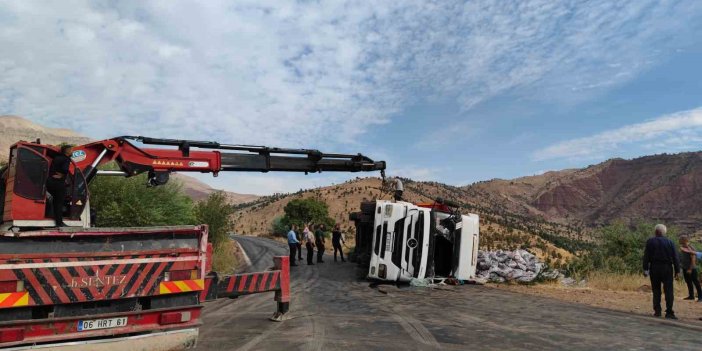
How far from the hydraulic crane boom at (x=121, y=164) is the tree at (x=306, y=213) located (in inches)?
1425

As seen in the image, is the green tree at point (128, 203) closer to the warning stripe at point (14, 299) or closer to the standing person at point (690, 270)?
the warning stripe at point (14, 299)

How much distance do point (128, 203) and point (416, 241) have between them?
941 centimetres

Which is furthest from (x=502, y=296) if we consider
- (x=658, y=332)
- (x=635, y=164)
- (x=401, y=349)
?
(x=635, y=164)

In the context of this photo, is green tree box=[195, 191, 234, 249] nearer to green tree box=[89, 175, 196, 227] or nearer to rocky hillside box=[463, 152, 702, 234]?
green tree box=[89, 175, 196, 227]

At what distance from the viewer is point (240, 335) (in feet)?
23.4

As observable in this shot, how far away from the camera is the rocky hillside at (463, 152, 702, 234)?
81.7 metres

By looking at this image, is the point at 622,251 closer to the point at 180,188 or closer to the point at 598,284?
the point at 598,284

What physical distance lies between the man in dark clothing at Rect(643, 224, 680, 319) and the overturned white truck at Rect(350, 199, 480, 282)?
16.4ft

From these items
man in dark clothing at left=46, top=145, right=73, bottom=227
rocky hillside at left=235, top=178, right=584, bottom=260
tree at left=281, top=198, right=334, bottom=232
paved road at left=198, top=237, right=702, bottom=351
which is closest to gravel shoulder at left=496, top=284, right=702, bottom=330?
paved road at left=198, top=237, right=702, bottom=351

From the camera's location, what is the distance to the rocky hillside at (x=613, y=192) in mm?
81688

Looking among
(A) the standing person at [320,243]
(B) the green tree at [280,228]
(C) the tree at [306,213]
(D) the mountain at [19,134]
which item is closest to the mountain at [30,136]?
(D) the mountain at [19,134]

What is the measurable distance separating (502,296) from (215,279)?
7.69 m

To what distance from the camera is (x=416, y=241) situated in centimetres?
1297

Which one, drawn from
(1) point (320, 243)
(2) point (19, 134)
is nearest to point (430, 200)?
(1) point (320, 243)
